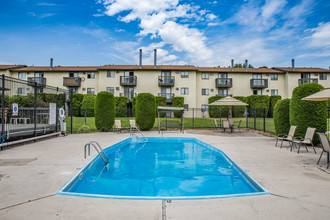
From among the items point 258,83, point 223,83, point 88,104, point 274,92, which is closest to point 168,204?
point 88,104

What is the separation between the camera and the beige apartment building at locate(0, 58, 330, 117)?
33750 millimetres

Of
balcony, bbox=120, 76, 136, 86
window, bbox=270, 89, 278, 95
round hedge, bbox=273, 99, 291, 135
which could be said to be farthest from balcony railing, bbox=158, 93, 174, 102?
round hedge, bbox=273, 99, 291, 135

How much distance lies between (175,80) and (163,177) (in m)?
29.2

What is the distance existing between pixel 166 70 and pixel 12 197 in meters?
32.2

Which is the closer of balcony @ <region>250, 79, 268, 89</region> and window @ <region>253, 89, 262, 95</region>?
balcony @ <region>250, 79, 268, 89</region>

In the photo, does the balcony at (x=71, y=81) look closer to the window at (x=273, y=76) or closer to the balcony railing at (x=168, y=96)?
the balcony railing at (x=168, y=96)

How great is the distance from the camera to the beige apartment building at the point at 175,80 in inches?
1329

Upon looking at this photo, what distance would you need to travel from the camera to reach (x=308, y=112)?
29.3 feet

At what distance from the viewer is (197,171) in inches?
257

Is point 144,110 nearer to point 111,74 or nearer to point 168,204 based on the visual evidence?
point 168,204

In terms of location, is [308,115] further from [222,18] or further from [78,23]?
[78,23]

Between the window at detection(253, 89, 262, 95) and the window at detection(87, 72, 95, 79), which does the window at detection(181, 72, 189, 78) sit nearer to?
the window at detection(253, 89, 262, 95)

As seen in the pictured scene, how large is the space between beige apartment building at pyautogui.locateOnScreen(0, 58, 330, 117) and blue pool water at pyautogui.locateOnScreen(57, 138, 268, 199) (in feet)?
83.1

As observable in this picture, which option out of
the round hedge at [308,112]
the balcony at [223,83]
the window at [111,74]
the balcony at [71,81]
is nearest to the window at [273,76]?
the balcony at [223,83]
